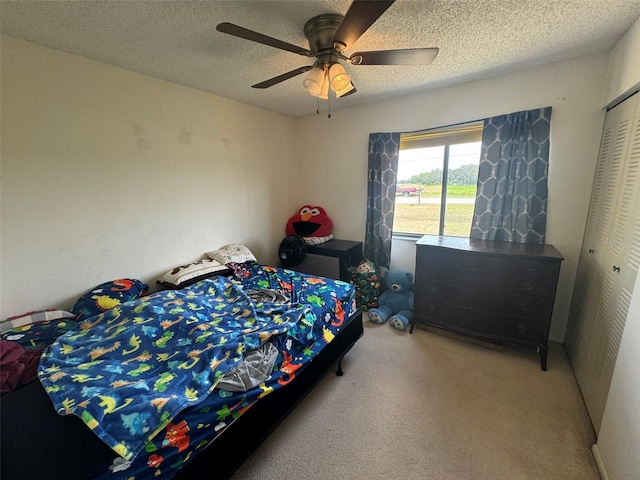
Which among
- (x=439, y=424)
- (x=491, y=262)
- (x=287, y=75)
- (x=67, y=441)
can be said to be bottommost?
(x=439, y=424)

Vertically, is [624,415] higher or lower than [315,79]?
lower

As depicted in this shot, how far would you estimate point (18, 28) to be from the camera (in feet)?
4.87

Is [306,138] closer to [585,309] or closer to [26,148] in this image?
[26,148]

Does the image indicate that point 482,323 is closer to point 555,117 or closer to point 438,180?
point 438,180

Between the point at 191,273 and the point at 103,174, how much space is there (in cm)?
101

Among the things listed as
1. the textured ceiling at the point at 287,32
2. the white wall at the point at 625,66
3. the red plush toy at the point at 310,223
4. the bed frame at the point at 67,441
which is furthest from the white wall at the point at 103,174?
the white wall at the point at 625,66

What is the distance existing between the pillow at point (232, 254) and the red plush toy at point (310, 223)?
2.54ft

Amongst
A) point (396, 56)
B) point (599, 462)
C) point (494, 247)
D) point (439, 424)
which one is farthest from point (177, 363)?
point (494, 247)

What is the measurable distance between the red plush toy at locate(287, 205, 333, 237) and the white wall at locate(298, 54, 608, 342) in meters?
0.82

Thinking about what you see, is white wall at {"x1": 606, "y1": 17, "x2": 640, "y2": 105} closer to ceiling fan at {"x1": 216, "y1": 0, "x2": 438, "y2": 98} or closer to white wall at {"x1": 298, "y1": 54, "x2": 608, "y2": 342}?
white wall at {"x1": 298, "y1": 54, "x2": 608, "y2": 342}

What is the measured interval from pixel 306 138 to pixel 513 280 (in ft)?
9.31

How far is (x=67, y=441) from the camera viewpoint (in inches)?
35.0

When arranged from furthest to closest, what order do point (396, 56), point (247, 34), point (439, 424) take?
1. point (439, 424)
2. point (396, 56)
3. point (247, 34)

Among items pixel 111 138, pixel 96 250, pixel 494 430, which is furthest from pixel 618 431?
pixel 111 138
